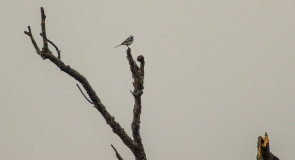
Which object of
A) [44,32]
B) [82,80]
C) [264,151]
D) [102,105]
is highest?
[44,32]

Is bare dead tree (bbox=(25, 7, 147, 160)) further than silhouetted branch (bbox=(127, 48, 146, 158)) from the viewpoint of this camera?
No

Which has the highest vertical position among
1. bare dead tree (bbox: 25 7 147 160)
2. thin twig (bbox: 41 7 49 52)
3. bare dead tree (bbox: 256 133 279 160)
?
thin twig (bbox: 41 7 49 52)

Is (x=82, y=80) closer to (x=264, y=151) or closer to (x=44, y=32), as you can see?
(x=44, y=32)

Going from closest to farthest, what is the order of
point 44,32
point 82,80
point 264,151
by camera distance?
point 44,32
point 82,80
point 264,151

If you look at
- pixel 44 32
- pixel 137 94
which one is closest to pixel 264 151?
pixel 137 94

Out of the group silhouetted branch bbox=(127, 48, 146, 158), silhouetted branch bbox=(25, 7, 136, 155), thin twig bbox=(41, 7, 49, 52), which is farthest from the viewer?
silhouetted branch bbox=(127, 48, 146, 158)

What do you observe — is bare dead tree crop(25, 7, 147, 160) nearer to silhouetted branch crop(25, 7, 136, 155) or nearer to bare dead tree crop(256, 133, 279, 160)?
silhouetted branch crop(25, 7, 136, 155)

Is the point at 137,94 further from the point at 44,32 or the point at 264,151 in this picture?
the point at 264,151

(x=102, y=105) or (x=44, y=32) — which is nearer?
(x=44, y=32)

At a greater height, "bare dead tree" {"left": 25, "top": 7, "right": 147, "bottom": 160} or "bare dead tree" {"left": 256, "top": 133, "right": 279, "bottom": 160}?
"bare dead tree" {"left": 25, "top": 7, "right": 147, "bottom": 160}

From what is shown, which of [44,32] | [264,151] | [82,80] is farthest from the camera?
[264,151]

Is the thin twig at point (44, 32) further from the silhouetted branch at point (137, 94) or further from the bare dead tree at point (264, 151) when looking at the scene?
the bare dead tree at point (264, 151)

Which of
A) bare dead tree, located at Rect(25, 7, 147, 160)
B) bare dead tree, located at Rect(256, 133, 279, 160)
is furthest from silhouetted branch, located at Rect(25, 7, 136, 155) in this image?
bare dead tree, located at Rect(256, 133, 279, 160)

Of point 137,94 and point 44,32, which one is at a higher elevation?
point 44,32
